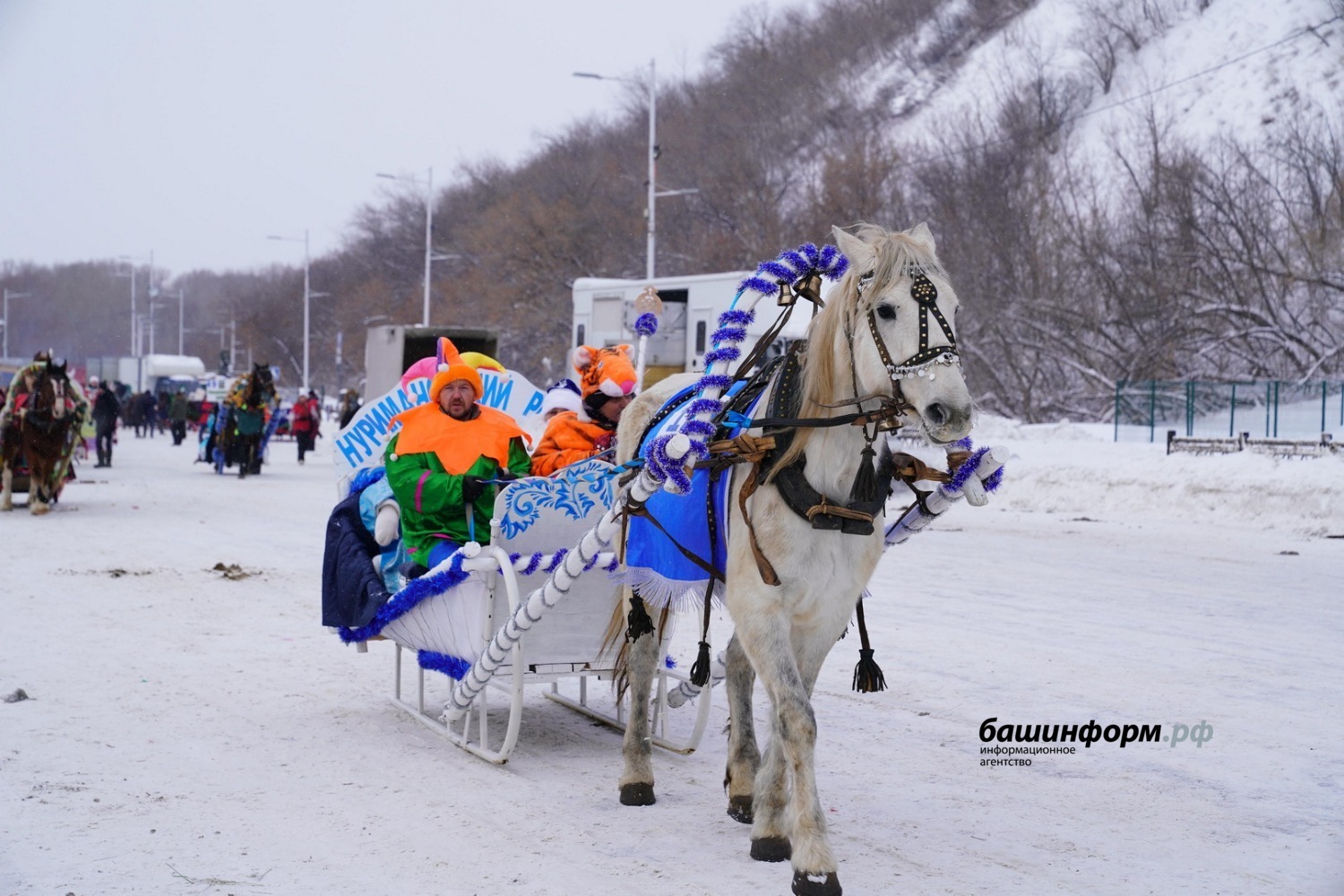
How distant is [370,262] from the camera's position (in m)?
87.2

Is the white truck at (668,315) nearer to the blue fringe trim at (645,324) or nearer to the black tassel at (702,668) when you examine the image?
the blue fringe trim at (645,324)

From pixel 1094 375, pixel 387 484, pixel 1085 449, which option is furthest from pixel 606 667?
pixel 1094 375

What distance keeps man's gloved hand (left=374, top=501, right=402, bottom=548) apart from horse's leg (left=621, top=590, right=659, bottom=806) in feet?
4.32

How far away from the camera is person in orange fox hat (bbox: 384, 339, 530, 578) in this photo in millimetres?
6996

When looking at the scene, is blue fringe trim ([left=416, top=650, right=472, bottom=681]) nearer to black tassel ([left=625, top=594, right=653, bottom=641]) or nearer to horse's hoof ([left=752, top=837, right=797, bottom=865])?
black tassel ([left=625, top=594, right=653, bottom=641])

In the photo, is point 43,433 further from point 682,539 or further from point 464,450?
point 682,539

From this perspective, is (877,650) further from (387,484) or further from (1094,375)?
(1094,375)

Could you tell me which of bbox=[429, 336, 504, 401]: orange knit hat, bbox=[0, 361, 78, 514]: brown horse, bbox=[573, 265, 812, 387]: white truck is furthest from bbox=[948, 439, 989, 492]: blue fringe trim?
bbox=[573, 265, 812, 387]: white truck

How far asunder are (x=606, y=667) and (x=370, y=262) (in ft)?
274

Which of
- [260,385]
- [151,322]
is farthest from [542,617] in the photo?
[151,322]

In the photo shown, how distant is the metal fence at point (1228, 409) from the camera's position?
72.4 ft

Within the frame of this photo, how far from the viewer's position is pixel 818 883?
4.57 metres

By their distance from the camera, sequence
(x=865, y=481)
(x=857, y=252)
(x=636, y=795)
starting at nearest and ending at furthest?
(x=857, y=252)
(x=865, y=481)
(x=636, y=795)

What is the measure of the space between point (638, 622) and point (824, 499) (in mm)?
1452
